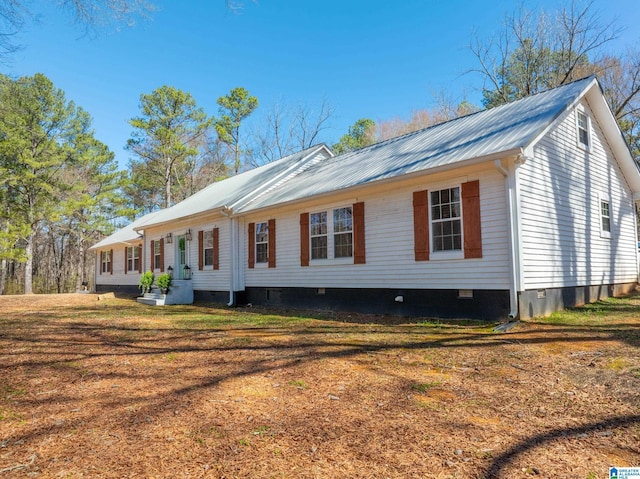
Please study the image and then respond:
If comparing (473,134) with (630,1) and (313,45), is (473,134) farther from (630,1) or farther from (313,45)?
(313,45)

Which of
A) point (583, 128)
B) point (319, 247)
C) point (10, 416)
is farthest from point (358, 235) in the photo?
point (10, 416)

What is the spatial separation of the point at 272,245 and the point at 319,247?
77.5 inches

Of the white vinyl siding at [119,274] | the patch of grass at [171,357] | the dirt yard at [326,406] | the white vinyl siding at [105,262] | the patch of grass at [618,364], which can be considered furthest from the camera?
the white vinyl siding at [105,262]

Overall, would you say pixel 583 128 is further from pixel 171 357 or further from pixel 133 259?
pixel 133 259

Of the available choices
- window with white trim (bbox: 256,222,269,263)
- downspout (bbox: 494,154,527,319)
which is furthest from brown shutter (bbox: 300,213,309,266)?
downspout (bbox: 494,154,527,319)

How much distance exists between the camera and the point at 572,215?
970cm

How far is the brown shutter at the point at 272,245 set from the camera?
41.1 ft

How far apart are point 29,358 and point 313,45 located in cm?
2063

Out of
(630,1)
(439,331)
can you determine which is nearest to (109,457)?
(439,331)

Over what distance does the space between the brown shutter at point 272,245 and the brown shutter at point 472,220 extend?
6189 mm

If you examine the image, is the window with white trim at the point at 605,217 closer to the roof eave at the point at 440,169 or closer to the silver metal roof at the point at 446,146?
the silver metal roof at the point at 446,146

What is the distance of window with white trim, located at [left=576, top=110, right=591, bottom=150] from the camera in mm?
10484

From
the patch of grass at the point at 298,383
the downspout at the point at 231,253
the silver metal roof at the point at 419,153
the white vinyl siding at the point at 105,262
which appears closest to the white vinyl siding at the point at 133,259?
the white vinyl siding at the point at 105,262

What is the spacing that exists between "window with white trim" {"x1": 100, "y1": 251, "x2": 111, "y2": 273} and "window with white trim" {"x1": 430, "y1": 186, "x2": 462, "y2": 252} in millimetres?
21927
